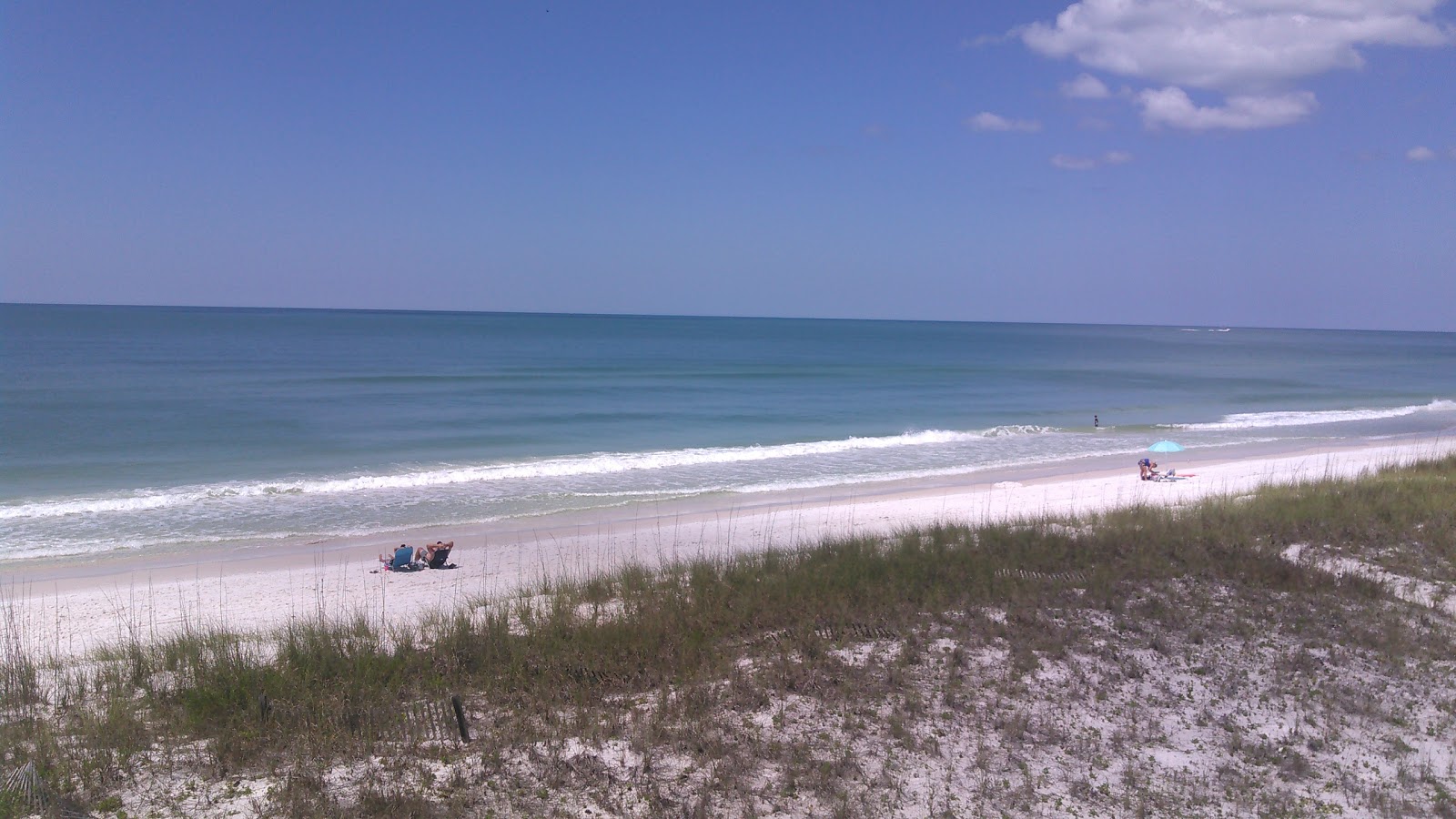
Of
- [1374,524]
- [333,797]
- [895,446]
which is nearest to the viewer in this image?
[333,797]

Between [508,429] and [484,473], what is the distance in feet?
24.4

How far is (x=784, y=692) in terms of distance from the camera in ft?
20.2

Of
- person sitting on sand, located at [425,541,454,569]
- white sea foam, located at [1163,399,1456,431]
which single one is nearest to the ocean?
white sea foam, located at [1163,399,1456,431]

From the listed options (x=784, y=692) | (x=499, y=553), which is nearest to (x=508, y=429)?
(x=499, y=553)

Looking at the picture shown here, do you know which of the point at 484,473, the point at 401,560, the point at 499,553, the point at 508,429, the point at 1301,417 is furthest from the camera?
the point at 1301,417

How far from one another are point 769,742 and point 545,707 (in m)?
1.58

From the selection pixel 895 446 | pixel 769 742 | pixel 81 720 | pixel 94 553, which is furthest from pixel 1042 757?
pixel 895 446

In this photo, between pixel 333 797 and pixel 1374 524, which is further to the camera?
pixel 1374 524

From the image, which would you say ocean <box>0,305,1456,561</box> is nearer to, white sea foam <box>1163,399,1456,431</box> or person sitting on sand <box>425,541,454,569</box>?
white sea foam <box>1163,399,1456,431</box>

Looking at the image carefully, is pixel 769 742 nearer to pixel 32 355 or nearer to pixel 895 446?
pixel 895 446

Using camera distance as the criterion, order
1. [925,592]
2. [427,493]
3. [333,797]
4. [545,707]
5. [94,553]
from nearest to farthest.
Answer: [333,797], [545,707], [925,592], [94,553], [427,493]

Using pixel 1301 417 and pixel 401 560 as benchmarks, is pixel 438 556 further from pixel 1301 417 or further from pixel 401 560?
pixel 1301 417

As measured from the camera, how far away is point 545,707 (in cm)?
598

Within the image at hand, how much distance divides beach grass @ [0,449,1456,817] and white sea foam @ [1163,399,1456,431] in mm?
25892
